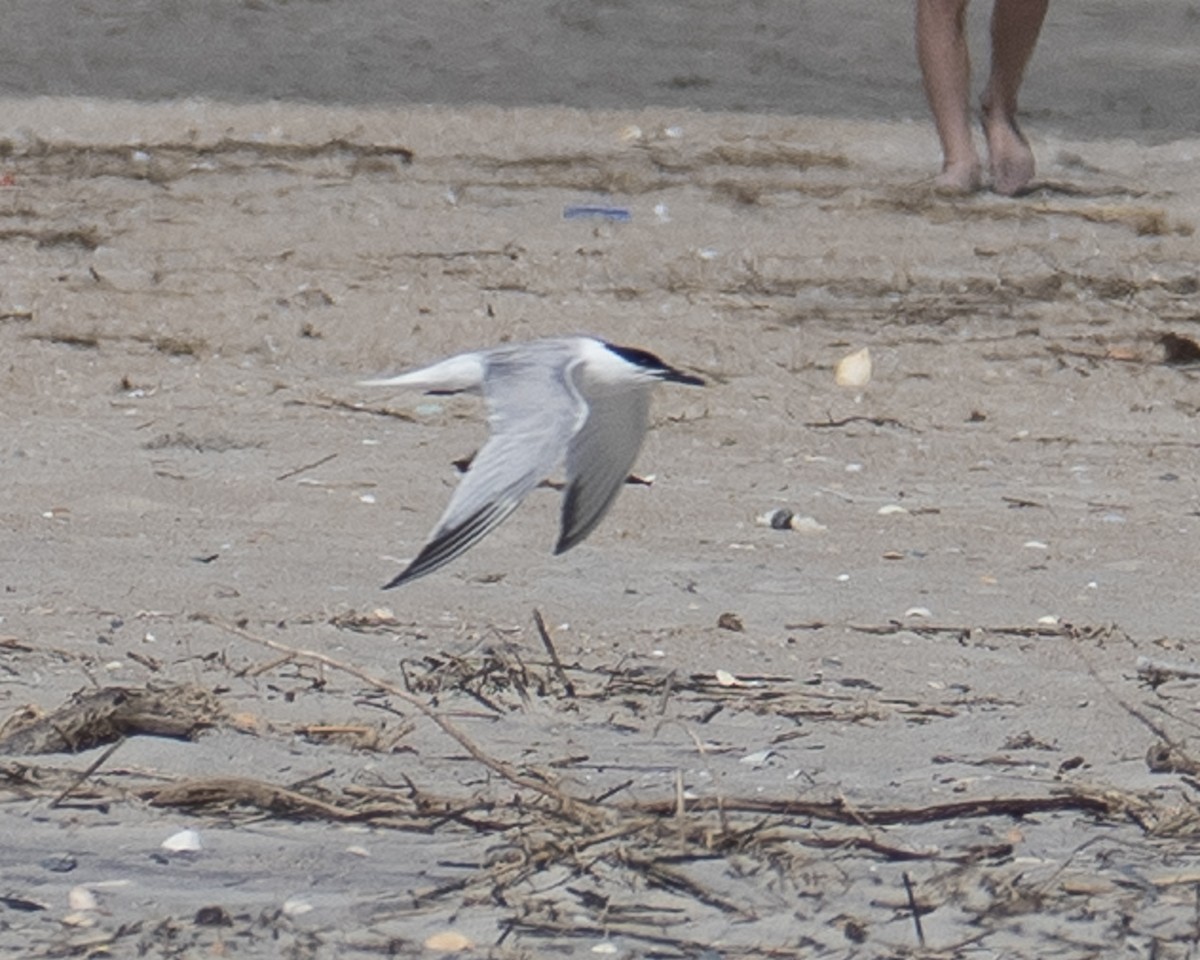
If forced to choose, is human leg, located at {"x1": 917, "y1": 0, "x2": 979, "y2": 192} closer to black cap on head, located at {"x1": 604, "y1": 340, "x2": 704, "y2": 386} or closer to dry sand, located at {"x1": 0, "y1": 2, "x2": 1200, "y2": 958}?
dry sand, located at {"x1": 0, "y1": 2, "x2": 1200, "y2": 958}

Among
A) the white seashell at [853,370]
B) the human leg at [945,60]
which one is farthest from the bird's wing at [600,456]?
the human leg at [945,60]

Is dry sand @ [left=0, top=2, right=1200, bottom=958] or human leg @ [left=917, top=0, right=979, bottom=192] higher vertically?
human leg @ [left=917, top=0, right=979, bottom=192]

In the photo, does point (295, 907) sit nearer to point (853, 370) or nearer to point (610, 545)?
point (610, 545)

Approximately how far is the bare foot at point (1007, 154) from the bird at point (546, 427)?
2.31 meters

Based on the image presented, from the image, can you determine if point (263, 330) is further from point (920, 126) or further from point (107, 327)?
point (920, 126)

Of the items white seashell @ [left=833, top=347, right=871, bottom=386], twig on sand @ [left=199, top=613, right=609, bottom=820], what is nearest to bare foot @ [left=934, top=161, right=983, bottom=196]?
white seashell @ [left=833, top=347, right=871, bottom=386]

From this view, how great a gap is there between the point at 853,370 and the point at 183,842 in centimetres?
324

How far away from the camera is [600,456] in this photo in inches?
157

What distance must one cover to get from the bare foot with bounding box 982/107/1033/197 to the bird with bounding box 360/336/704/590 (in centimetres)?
231

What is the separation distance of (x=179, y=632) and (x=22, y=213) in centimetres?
278

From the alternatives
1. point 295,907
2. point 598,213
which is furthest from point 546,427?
point 598,213

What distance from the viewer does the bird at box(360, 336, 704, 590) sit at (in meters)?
3.33

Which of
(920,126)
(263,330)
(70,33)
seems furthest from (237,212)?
(920,126)

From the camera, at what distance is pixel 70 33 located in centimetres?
689
